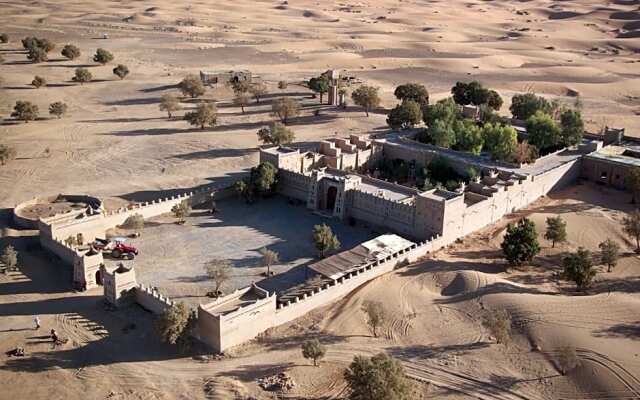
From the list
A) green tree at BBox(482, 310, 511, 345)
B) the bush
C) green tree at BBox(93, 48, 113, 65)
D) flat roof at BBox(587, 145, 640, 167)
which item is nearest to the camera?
green tree at BBox(482, 310, 511, 345)

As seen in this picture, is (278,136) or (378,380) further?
(278,136)

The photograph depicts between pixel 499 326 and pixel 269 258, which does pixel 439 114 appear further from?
pixel 499 326

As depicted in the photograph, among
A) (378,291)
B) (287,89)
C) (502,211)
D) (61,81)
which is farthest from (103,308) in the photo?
(61,81)

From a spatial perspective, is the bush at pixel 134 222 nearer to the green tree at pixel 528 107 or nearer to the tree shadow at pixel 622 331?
the tree shadow at pixel 622 331

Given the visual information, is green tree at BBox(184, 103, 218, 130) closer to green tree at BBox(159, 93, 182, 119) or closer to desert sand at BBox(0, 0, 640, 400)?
desert sand at BBox(0, 0, 640, 400)

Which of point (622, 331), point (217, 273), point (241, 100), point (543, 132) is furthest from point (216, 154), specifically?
point (622, 331)

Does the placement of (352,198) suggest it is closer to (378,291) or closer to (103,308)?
(378,291)

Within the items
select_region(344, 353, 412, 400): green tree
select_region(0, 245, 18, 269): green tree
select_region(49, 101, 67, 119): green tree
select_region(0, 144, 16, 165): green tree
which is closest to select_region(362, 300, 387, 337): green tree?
select_region(344, 353, 412, 400): green tree
